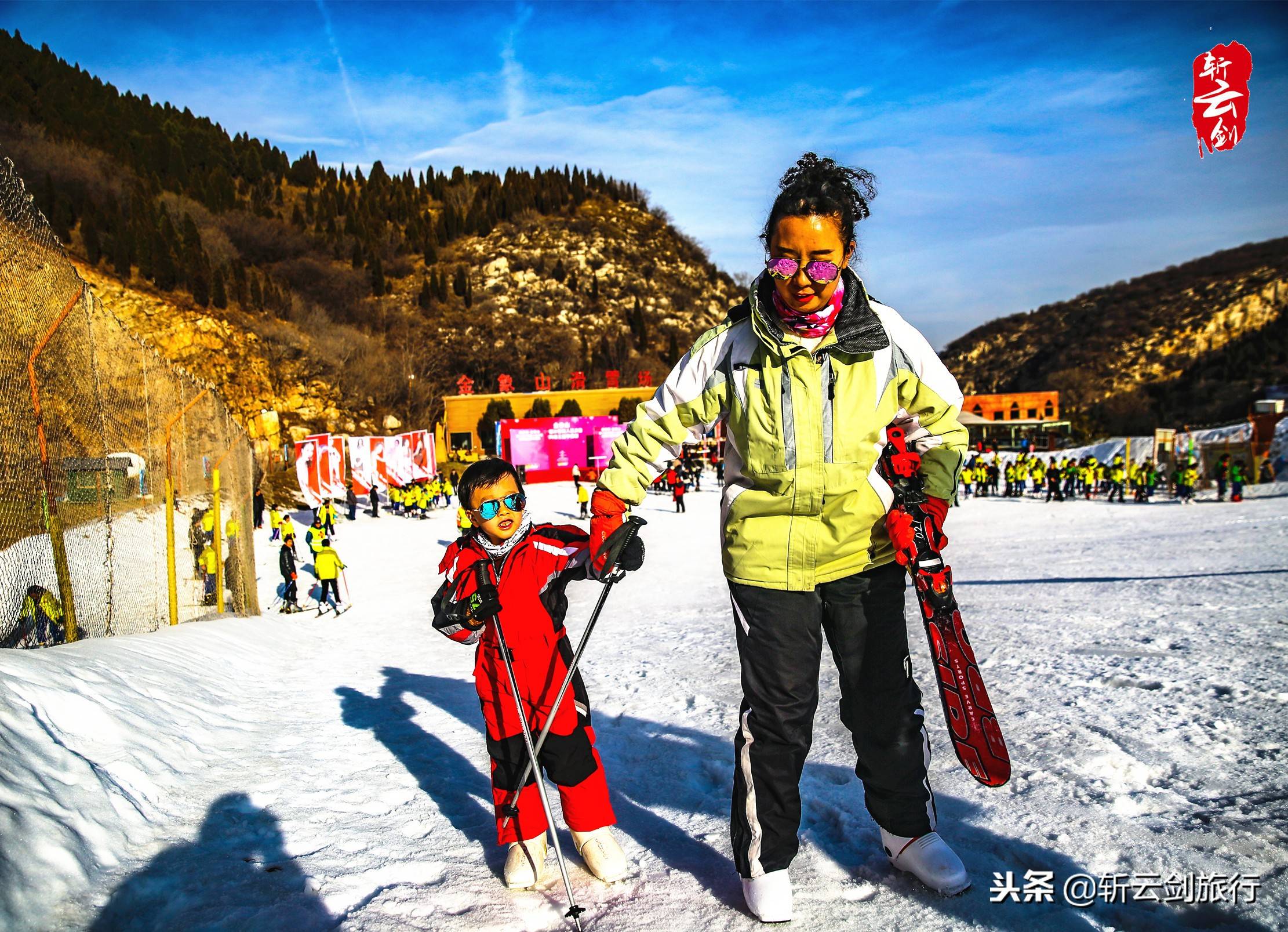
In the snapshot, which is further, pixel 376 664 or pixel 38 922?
pixel 376 664

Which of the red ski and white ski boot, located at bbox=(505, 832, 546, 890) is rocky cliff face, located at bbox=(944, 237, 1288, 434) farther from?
white ski boot, located at bbox=(505, 832, 546, 890)

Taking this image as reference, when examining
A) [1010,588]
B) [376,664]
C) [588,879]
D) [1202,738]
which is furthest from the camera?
[1010,588]

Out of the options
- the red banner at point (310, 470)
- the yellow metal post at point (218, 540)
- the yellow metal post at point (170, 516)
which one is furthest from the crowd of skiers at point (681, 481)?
the yellow metal post at point (170, 516)

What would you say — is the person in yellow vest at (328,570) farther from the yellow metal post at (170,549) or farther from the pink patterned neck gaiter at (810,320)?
the pink patterned neck gaiter at (810,320)

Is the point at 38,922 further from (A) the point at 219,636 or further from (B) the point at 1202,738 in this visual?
(A) the point at 219,636

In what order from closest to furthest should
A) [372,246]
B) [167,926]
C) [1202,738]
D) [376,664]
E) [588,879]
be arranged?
[167,926] → [588,879] → [1202,738] → [376,664] → [372,246]

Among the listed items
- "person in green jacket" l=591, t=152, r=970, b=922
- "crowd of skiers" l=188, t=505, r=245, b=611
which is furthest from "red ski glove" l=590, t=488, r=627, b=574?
"crowd of skiers" l=188, t=505, r=245, b=611

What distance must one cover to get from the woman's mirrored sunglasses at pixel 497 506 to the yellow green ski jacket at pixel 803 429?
0.56 meters

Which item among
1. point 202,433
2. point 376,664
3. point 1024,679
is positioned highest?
point 202,433

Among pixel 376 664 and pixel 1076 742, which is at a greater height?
pixel 1076 742

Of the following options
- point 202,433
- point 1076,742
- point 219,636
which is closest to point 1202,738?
point 1076,742

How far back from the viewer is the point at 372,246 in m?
81.6

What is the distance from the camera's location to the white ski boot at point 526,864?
2.38m

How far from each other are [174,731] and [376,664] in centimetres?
240
